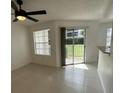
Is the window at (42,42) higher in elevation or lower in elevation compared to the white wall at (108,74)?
higher

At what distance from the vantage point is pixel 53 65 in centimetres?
670

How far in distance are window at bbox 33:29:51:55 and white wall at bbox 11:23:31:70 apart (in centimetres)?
44

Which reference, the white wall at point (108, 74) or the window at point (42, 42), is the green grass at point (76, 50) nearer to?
the window at point (42, 42)

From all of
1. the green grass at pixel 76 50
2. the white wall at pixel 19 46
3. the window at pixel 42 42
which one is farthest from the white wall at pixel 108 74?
the white wall at pixel 19 46

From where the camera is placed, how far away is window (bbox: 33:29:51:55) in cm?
700

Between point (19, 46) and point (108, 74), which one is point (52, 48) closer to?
point (19, 46)

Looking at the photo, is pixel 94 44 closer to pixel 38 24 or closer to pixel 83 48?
pixel 83 48

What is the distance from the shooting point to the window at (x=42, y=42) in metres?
7.00

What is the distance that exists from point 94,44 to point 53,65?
2445 mm

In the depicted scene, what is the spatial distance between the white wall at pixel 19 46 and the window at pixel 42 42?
438mm

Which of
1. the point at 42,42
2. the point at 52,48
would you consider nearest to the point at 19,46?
the point at 42,42

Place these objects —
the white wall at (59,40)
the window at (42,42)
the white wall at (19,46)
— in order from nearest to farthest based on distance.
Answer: the white wall at (19,46) → the white wall at (59,40) → the window at (42,42)

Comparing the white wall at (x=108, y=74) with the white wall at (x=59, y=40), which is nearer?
the white wall at (x=108, y=74)
